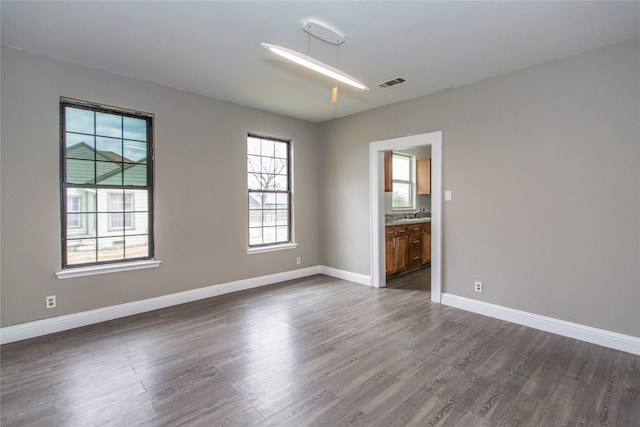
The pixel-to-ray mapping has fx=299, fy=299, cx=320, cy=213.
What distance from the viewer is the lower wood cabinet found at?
518 centimetres

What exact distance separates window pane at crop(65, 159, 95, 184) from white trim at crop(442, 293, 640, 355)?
4555 mm

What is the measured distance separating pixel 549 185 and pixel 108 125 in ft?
16.3

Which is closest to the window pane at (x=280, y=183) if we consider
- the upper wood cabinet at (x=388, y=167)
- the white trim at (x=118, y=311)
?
the white trim at (x=118, y=311)

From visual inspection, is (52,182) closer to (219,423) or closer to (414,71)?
(219,423)

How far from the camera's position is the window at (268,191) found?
4855 millimetres

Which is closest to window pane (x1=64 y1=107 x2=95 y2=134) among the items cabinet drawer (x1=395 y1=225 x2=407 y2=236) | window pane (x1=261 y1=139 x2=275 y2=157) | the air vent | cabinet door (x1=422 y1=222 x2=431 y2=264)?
window pane (x1=261 y1=139 x2=275 y2=157)

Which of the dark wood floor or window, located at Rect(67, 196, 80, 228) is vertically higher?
window, located at Rect(67, 196, 80, 228)

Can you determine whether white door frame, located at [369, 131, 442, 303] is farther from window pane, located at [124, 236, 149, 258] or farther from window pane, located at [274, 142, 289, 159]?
window pane, located at [124, 236, 149, 258]

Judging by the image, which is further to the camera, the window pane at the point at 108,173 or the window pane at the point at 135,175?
the window pane at the point at 135,175

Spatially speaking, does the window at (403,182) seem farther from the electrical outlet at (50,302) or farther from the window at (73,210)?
the electrical outlet at (50,302)

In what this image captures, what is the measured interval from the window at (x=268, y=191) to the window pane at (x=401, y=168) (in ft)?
8.22

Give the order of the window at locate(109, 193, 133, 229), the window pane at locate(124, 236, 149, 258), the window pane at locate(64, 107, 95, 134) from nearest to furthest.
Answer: the window pane at locate(64, 107, 95, 134) → the window at locate(109, 193, 133, 229) → the window pane at locate(124, 236, 149, 258)

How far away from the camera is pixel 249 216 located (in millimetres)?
4785

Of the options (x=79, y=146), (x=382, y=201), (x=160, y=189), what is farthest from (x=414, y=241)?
(x=79, y=146)
